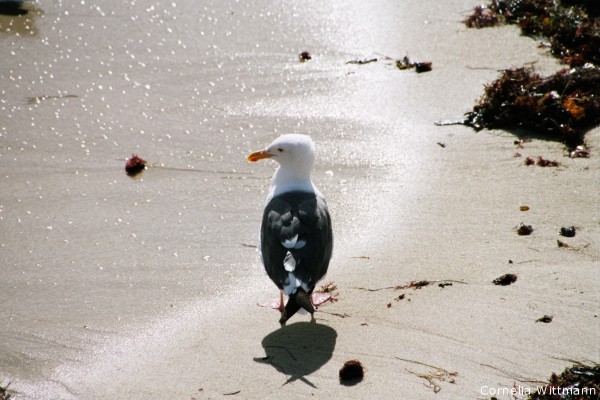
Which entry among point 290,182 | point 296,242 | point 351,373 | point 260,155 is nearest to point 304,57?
point 260,155

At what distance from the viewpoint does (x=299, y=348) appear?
13.8ft

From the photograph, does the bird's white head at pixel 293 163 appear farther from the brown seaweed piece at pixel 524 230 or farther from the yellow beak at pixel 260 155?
the brown seaweed piece at pixel 524 230

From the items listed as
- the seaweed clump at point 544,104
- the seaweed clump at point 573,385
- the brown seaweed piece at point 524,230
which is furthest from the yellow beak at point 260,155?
the seaweed clump at point 573,385

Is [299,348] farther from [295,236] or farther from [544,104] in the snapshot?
[544,104]

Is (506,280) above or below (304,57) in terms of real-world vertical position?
below

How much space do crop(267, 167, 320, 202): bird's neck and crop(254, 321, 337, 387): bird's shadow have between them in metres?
1.00

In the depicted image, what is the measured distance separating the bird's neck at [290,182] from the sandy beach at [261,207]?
1.67 ft

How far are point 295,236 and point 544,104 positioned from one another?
128 inches

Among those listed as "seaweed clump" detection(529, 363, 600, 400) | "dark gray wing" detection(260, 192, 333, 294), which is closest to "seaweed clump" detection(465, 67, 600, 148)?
"dark gray wing" detection(260, 192, 333, 294)

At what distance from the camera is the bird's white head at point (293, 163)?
5.14m

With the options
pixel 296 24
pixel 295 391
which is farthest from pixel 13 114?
pixel 295 391

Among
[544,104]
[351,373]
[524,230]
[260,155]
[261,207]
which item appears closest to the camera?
[351,373]

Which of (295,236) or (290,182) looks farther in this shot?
(290,182)

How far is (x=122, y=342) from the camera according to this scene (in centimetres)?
441
